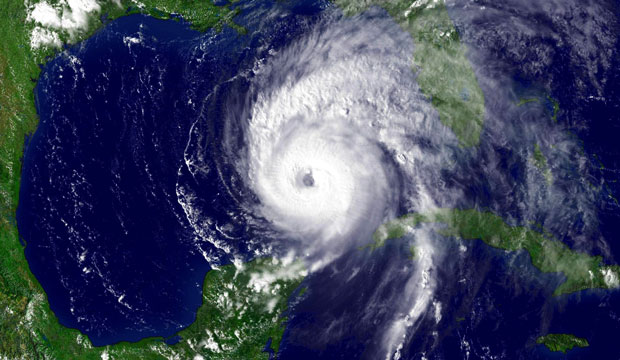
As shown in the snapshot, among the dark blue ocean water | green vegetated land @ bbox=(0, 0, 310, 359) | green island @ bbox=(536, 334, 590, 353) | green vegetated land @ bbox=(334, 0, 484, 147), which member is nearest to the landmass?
green vegetated land @ bbox=(0, 0, 310, 359)

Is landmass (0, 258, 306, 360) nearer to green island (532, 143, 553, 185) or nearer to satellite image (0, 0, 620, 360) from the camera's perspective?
satellite image (0, 0, 620, 360)

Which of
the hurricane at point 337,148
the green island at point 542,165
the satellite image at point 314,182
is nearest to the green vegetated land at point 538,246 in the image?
the satellite image at point 314,182

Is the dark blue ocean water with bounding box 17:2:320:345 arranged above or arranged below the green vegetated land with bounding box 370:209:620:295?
above

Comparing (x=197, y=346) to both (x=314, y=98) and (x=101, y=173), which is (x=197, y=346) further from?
(x=314, y=98)

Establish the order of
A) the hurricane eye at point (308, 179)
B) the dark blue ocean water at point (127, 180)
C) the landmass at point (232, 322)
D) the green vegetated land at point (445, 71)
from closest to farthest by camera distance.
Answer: the green vegetated land at point (445, 71) → the hurricane eye at point (308, 179) → the landmass at point (232, 322) → the dark blue ocean water at point (127, 180)

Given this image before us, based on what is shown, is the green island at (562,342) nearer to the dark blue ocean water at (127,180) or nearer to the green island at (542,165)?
the green island at (542,165)

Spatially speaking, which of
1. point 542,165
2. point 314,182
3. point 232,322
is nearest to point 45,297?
point 232,322
